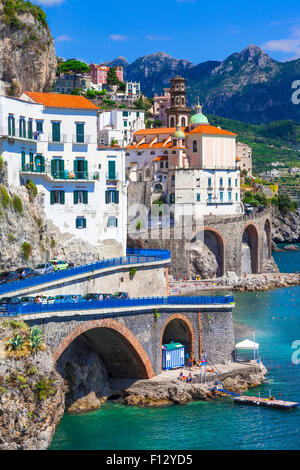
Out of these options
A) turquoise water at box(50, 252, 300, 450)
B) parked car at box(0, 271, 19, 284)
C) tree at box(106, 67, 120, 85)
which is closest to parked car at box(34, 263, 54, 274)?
parked car at box(0, 271, 19, 284)

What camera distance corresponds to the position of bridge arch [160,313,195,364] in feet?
205

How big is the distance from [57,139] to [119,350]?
25285 millimetres

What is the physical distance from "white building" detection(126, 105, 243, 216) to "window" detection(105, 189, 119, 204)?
44.1 meters

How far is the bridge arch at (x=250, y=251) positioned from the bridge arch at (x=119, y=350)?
7305 centimetres

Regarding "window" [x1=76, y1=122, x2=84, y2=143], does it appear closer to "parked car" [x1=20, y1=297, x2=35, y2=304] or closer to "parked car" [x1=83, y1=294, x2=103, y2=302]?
"parked car" [x1=83, y1=294, x2=103, y2=302]

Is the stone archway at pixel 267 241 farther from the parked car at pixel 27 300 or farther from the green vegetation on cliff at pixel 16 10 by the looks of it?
the parked car at pixel 27 300

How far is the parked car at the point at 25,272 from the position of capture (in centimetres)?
5789

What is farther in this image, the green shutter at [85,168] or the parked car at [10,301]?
the green shutter at [85,168]

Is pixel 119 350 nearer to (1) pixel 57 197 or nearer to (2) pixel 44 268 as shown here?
(2) pixel 44 268

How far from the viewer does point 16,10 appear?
301 ft

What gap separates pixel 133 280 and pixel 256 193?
100889mm

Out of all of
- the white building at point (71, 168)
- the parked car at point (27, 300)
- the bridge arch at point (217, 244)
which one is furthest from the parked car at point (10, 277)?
the bridge arch at point (217, 244)

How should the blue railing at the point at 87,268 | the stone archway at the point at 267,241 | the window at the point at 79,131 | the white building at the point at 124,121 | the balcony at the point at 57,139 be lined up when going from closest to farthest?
the blue railing at the point at 87,268 → the balcony at the point at 57,139 → the window at the point at 79,131 → the stone archway at the point at 267,241 → the white building at the point at 124,121
